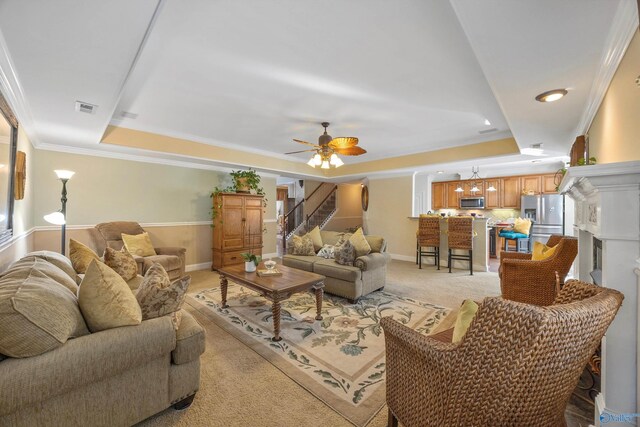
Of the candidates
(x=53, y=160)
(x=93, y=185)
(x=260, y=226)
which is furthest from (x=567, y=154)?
(x=53, y=160)

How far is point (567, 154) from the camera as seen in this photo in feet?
14.9

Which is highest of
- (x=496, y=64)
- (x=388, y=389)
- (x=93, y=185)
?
(x=496, y=64)

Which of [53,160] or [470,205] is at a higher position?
[53,160]

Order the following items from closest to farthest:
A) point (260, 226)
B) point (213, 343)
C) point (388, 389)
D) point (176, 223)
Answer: point (388, 389)
point (213, 343)
point (176, 223)
point (260, 226)

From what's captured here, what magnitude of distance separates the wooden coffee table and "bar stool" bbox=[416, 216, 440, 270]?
3593 mm

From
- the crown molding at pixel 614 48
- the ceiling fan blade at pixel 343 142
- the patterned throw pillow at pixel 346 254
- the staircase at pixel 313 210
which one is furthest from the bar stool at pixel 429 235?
the staircase at pixel 313 210

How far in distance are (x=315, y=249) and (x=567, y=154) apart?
15.2ft

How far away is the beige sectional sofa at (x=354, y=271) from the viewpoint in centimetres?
362

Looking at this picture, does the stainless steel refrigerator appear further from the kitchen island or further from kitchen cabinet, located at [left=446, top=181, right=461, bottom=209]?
the kitchen island

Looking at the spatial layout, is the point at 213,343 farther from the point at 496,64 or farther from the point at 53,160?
the point at 53,160

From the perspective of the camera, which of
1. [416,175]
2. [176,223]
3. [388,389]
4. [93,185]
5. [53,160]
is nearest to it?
[388,389]

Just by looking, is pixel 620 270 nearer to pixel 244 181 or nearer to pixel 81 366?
pixel 81 366

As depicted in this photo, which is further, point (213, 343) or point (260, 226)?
point (260, 226)

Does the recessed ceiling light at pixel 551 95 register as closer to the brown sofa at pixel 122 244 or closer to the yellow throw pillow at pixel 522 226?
the brown sofa at pixel 122 244
